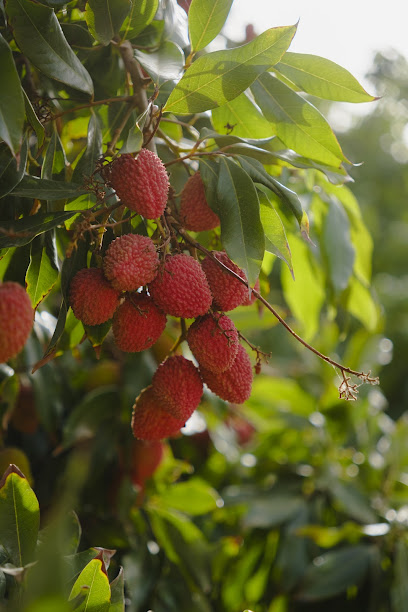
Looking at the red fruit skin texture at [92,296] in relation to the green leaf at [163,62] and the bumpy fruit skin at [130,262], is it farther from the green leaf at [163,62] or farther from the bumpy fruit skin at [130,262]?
the green leaf at [163,62]

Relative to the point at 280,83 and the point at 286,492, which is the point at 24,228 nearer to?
the point at 280,83

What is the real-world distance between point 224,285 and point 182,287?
5cm

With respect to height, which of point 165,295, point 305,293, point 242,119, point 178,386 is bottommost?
point 305,293

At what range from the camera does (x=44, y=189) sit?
1.83 feet

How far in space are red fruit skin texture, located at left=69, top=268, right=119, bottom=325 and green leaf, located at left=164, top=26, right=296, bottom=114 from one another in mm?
196

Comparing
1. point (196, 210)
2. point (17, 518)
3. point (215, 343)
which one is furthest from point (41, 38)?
point (17, 518)

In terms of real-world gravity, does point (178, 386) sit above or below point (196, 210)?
below

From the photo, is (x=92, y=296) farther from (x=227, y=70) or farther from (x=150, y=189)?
(x=227, y=70)

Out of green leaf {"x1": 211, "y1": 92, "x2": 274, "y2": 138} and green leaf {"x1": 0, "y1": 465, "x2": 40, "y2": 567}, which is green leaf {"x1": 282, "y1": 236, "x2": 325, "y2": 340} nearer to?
green leaf {"x1": 211, "y1": 92, "x2": 274, "y2": 138}

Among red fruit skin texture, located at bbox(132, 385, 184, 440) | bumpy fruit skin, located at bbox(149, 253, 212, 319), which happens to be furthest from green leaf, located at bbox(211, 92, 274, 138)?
red fruit skin texture, located at bbox(132, 385, 184, 440)

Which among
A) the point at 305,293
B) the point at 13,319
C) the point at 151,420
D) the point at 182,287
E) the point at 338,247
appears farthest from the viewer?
the point at 305,293

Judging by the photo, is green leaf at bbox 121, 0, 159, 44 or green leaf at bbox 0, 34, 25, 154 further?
green leaf at bbox 121, 0, 159, 44

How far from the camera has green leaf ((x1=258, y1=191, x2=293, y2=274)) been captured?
2.00 feet

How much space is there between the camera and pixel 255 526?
4.04ft
